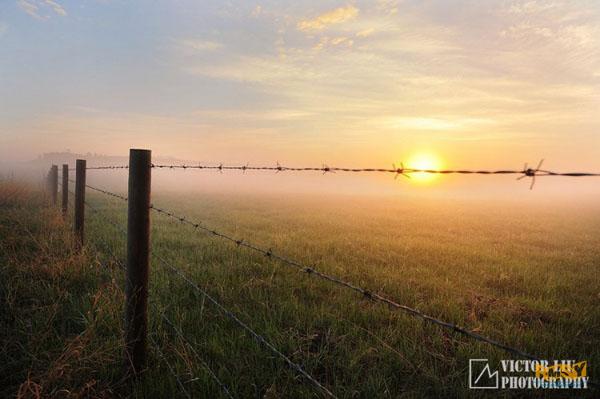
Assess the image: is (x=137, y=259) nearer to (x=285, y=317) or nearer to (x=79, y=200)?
(x=285, y=317)

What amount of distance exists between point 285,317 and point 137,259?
1.86 meters

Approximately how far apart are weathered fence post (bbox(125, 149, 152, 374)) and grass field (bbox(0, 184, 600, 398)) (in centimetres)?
15

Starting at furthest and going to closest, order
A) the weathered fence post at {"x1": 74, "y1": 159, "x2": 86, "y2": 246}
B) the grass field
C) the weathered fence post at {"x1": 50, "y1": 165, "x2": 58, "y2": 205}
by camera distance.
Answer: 1. the weathered fence post at {"x1": 50, "y1": 165, "x2": 58, "y2": 205}
2. the weathered fence post at {"x1": 74, "y1": 159, "x2": 86, "y2": 246}
3. the grass field

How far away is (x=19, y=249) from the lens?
6398mm

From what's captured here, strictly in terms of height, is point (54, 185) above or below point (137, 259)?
above

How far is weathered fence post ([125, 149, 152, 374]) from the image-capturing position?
2.99 metres

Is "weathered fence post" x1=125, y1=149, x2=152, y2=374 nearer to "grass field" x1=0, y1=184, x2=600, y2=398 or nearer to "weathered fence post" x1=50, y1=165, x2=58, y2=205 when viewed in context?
"grass field" x1=0, y1=184, x2=600, y2=398

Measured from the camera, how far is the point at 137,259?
307 centimetres

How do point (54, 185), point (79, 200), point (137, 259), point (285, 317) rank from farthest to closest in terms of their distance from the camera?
point (54, 185)
point (79, 200)
point (285, 317)
point (137, 259)

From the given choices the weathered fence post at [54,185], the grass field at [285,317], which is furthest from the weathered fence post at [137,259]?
the weathered fence post at [54,185]

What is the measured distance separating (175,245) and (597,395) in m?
7.37

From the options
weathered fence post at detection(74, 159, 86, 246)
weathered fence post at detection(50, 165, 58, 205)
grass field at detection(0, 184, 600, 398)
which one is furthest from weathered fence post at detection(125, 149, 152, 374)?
weathered fence post at detection(50, 165, 58, 205)

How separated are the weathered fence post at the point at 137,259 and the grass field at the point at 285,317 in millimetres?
150

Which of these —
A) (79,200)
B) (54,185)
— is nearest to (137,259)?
(79,200)
